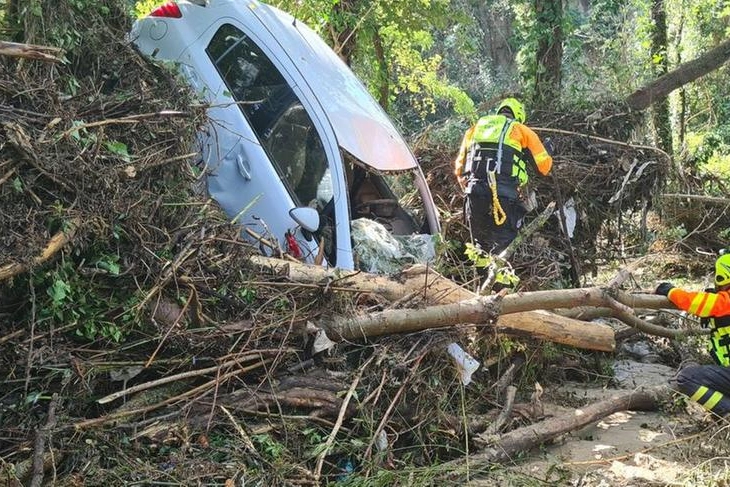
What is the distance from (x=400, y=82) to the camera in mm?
12914

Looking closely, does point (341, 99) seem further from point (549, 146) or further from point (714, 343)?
point (714, 343)

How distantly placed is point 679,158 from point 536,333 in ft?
18.8

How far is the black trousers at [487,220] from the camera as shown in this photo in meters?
6.84

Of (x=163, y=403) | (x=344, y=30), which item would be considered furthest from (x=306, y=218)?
(x=344, y=30)

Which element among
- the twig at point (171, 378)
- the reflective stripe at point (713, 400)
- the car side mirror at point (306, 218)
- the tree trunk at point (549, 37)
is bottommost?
the reflective stripe at point (713, 400)

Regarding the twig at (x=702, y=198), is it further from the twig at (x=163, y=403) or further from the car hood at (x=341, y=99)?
the twig at (x=163, y=403)

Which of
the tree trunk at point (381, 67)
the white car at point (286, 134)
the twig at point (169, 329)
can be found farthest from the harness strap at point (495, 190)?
the tree trunk at point (381, 67)

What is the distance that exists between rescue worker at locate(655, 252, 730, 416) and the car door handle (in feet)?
10.9

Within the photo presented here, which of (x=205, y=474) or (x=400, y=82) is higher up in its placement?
(x=400, y=82)

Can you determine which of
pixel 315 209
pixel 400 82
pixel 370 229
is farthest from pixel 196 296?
pixel 400 82

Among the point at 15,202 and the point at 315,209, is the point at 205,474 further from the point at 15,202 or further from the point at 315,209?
the point at 315,209

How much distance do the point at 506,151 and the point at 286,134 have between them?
239 cm

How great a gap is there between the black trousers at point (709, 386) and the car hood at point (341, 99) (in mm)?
2740

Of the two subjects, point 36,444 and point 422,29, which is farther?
point 422,29
